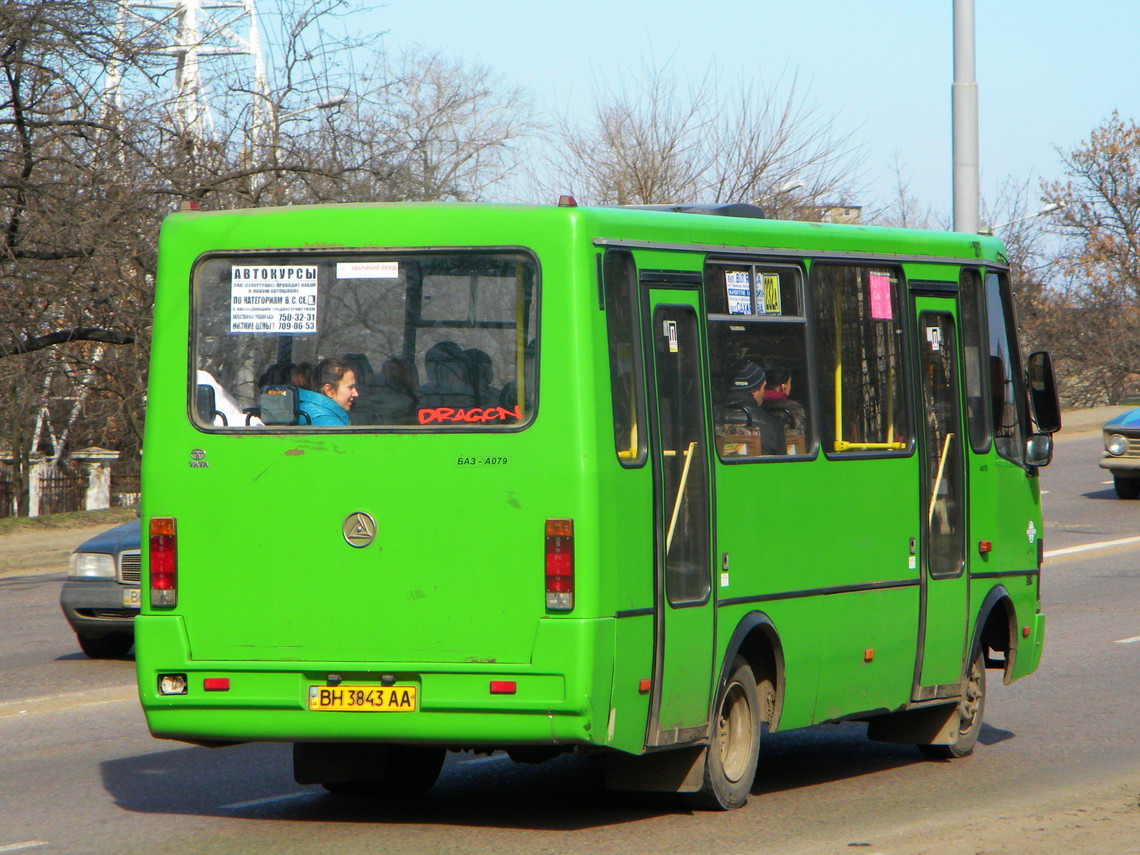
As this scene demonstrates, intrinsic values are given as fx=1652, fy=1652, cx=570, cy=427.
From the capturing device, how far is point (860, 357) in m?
8.52

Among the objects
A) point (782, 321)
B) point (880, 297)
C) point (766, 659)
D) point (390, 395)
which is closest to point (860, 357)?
point (880, 297)

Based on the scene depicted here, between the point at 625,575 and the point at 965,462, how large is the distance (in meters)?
3.24

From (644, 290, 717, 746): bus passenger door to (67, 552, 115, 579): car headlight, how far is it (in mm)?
6837

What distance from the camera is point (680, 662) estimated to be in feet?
23.2

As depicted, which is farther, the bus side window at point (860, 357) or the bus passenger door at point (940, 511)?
the bus passenger door at point (940, 511)

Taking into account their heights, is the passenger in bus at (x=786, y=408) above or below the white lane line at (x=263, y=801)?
above

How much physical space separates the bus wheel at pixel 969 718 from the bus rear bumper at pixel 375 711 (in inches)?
133

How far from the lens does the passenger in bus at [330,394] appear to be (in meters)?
7.01

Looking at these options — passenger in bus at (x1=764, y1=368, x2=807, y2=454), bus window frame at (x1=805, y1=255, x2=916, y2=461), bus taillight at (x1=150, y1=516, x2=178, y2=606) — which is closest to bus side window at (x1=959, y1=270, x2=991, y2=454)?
bus window frame at (x1=805, y1=255, x2=916, y2=461)

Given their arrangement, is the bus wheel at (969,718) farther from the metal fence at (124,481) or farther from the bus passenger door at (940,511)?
the metal fence at (124,481)

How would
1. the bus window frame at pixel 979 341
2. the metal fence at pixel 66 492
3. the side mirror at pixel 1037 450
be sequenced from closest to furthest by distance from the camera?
1. the bus window frame at pixel 979 341
2. the side mirror at pixel 1037 450
3. the metal fence at pixel 66 492

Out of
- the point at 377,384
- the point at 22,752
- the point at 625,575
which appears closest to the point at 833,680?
the point at 625,575

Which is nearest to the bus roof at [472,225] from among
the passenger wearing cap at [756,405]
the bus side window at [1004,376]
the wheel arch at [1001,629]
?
the passenger wearing cap at [756,405]

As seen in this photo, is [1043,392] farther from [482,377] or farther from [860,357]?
[482,377]
